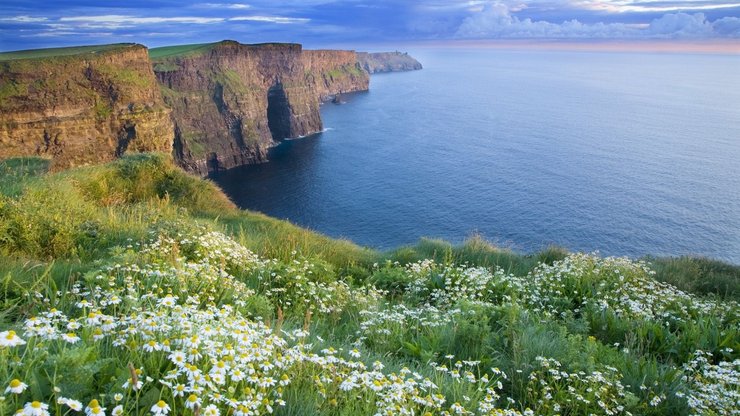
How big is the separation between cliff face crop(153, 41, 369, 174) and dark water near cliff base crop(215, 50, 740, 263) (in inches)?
234

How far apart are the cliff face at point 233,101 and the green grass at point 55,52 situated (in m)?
19.8

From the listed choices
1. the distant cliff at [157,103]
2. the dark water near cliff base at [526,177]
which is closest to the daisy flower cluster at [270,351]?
the dark water near cliff base at [526,177]

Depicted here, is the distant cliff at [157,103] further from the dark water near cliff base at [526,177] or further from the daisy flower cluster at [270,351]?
the daisy flower cluster at [270,351]

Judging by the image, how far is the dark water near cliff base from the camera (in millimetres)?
47469

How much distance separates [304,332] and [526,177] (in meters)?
63.2

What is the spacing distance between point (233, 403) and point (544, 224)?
1939 inches

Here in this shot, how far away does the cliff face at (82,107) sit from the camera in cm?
5122

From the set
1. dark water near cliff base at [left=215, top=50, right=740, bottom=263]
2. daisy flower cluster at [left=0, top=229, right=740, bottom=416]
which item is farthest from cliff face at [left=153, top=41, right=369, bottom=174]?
daisy flower cluster at [left=0, top=229, right=740, bottom=416]

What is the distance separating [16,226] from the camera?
848 cm

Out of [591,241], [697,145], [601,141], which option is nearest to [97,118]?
[591,241]

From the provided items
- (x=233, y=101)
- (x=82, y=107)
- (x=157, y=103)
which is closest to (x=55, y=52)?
(x=82, y=107)

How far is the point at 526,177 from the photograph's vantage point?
211 feet

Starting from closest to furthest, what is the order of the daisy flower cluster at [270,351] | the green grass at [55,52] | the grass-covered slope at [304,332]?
the daisy flower cluster at [270,351] → the grass-covered slope at [304,332] → the green grass at [55,52]

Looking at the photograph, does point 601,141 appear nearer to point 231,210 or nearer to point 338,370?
point 231,210
